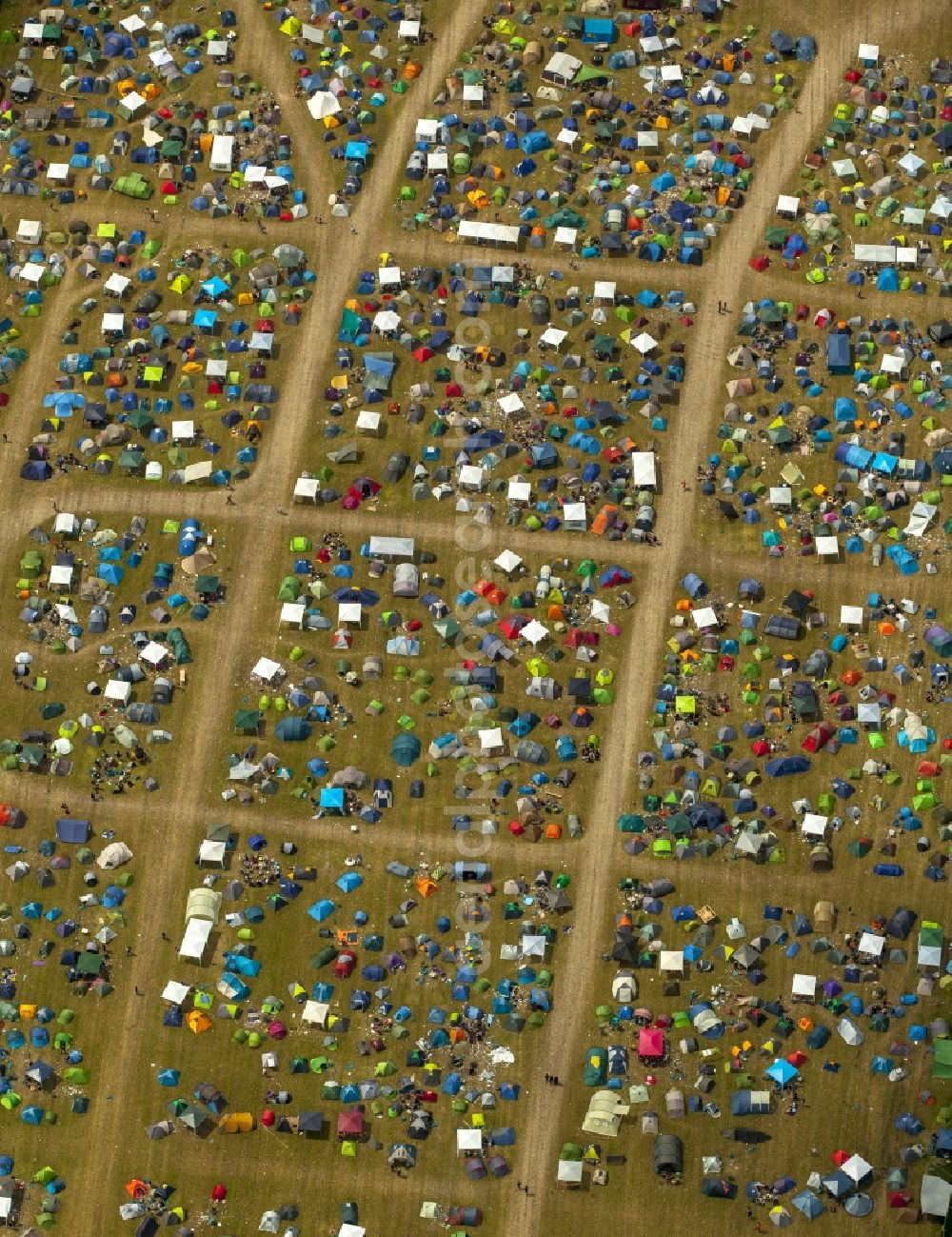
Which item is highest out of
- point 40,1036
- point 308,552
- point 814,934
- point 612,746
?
point 308,552

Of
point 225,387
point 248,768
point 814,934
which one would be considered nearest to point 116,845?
point 248,768

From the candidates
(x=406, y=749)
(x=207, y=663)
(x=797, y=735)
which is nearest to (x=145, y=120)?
(x=207, y=663)

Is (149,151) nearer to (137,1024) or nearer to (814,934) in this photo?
(137,1024)

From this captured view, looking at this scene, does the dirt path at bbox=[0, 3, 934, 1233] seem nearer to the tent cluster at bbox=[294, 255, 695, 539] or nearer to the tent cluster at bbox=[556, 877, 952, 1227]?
the tent cluster at bbox=[294, 255, 695, 539]

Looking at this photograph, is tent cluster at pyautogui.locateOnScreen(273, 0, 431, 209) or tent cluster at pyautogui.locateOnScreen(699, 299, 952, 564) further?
tent cluster at pyautogui.locateOnScreen(273, 0, 431, 209)

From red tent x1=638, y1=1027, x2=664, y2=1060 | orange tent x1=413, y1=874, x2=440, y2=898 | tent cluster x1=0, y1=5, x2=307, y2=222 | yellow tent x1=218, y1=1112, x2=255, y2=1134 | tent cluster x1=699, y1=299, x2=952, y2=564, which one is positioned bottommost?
yellow tent x1=218, y1=1112, x2=255, y2=1134

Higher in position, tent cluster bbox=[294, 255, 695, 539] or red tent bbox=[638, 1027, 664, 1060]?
tent cluster bbox=[294, 255, 695, 539]

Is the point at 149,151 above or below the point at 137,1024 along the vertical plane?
above

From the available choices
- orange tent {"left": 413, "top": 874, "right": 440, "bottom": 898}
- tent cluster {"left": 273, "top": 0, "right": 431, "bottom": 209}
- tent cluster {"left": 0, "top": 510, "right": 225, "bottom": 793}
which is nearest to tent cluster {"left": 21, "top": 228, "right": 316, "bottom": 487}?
tent cluster {"left": 0, "top": 510, "right": 225, "bottom": 793}

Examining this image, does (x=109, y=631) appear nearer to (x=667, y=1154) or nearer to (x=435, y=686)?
(x=435, y=686)
